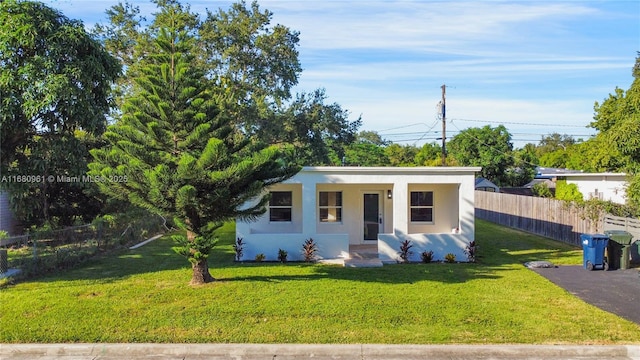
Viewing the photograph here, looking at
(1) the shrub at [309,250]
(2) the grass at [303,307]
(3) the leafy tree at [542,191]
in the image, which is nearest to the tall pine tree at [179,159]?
(2) the grass at [303,307]

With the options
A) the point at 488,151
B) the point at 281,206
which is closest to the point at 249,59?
the point at 281,206

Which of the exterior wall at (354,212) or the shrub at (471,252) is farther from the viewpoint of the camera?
the exterior wall at (354,212)

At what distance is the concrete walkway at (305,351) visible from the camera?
662cm

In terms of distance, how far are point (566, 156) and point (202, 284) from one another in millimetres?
55135

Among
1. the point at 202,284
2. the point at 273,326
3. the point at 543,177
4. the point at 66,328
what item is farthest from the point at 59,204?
the point at 543,177

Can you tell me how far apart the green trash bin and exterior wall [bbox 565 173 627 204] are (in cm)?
1291

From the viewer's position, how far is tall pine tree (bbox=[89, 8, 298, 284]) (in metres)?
9.30

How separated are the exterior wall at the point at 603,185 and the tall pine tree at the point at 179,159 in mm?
21350

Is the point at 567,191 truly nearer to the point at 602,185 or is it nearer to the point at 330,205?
the point at 602,185

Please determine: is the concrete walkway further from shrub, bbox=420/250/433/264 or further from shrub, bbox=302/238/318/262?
shrub, bbox=420/250/433/264

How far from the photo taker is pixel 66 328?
7312mm

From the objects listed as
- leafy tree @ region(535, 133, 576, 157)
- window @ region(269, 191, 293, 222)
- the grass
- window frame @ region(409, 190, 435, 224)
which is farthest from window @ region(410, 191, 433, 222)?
leafy tree @ region(535, 133, 576, 157)

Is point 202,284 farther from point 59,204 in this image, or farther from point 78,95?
point 59,204

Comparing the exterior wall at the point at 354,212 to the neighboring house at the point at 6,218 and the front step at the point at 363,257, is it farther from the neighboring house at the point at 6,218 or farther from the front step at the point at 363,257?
the neighboring house at the point at 6,218
